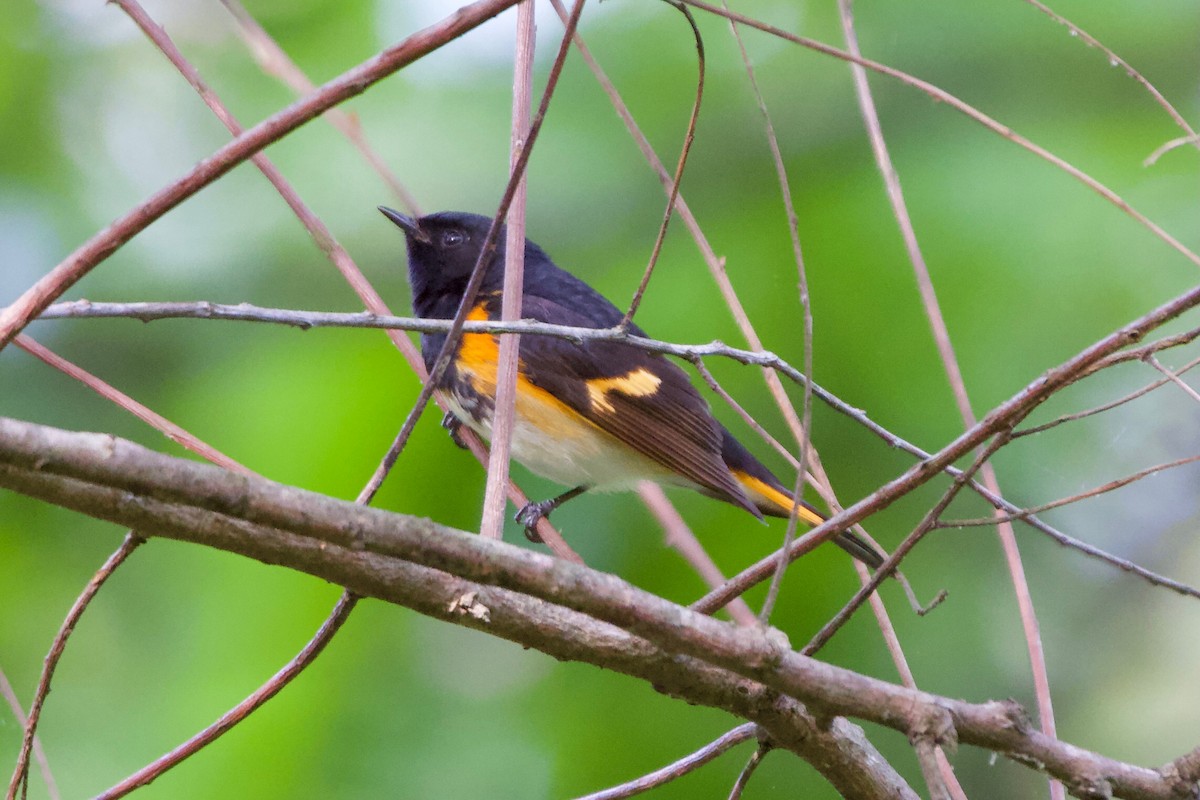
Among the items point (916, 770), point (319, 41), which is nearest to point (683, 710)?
point (916, 770)

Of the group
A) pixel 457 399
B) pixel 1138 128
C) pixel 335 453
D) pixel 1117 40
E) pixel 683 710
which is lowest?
pixel 683 710

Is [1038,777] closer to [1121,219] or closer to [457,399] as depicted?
[1121,219]

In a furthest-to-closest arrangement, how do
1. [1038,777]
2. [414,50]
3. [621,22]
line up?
1. [621,22]
2. [1038,777]
3. [414,50]

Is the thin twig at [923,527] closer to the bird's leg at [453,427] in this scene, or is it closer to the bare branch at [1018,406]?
the bare branch at [1018,406]

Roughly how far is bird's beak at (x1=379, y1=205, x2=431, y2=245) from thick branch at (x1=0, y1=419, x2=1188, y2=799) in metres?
1.33

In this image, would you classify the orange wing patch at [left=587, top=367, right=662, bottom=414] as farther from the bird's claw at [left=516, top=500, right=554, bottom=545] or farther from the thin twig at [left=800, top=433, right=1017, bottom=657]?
the thin twig at [left=800, top=433, right=1017, bottom=657]

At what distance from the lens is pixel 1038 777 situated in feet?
5.44

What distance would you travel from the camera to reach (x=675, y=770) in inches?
39.5

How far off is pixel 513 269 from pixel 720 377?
58 centimetres

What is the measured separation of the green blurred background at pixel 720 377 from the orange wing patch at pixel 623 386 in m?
0.21

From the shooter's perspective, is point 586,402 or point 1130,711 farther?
point 586,402

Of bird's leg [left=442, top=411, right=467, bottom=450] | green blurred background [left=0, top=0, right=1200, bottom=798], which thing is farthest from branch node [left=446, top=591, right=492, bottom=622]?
A: bird's leg [left=442, top=411, right=467, bottom=450]

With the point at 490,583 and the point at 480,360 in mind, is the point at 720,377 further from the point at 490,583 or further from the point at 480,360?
the point at 490,583

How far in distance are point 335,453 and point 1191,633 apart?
1.38 metres
